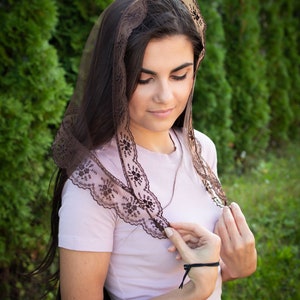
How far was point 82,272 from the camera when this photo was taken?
5.40ft

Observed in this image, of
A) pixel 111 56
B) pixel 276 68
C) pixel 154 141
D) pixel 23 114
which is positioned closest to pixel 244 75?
pixel 276 68

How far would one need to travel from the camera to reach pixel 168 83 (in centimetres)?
174

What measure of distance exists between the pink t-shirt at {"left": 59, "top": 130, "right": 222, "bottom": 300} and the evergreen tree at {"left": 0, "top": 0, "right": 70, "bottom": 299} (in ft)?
3.81

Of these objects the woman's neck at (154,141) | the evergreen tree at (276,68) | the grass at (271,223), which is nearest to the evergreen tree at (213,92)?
the grass at (271,223)

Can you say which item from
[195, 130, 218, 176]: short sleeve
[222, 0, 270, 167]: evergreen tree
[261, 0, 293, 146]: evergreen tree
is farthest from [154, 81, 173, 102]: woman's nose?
[261, 0, 293, 146]: evergreen tree

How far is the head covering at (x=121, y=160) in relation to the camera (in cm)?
166

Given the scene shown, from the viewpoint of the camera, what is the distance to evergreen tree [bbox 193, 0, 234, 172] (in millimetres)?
5395

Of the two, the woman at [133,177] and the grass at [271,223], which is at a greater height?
the woman at [133,177]

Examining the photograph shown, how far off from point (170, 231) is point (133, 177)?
0.23 metres

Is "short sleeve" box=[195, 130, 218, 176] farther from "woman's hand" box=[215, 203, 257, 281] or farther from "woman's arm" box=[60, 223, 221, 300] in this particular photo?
"woman's arm" box=[60, 223, 221, 300]

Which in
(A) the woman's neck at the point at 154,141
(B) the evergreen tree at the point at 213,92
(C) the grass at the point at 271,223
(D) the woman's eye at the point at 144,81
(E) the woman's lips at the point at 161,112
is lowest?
(C) the grass at the point at 271,223

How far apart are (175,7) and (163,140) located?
543mm

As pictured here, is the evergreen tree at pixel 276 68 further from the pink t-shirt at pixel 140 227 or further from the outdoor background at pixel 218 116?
the pink t-shirt at pixel 140 227

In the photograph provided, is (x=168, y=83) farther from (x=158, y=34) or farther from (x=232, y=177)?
(x=232, y=177)
